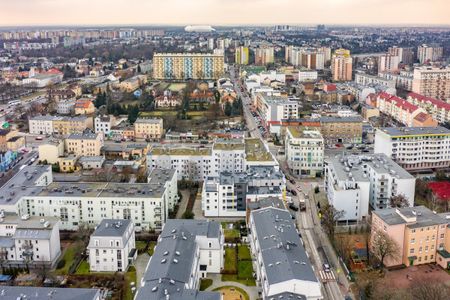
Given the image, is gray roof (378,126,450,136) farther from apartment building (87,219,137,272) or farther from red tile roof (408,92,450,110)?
apartment building (87,219,137,272)

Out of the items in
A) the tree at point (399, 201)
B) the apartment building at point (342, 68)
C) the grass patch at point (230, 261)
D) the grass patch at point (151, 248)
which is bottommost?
the grass patch at point (230, 261)

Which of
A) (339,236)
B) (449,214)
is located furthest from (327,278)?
(449,214)

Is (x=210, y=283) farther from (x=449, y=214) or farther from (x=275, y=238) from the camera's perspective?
(x=449, y=214)

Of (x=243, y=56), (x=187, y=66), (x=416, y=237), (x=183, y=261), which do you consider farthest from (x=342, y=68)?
(x=183, y=261)

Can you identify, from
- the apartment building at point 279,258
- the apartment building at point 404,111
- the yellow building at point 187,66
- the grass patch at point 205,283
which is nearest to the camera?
the apartment building at point 279,258

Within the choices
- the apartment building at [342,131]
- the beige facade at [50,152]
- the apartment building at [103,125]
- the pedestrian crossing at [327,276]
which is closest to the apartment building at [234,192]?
the pedestrian crossing at [327,276]

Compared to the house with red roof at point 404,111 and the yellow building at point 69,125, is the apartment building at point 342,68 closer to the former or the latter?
the house with red roof at point 404,111

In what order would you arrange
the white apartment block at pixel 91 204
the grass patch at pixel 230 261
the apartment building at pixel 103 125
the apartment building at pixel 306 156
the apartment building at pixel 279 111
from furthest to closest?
the apartment building at pixel 279 111 → the apartment building at pixel 103 125 → the apartment building at pixel 306 156 → the white apartment block at pixel 91 204 → the grass patch at pixel 230 261
